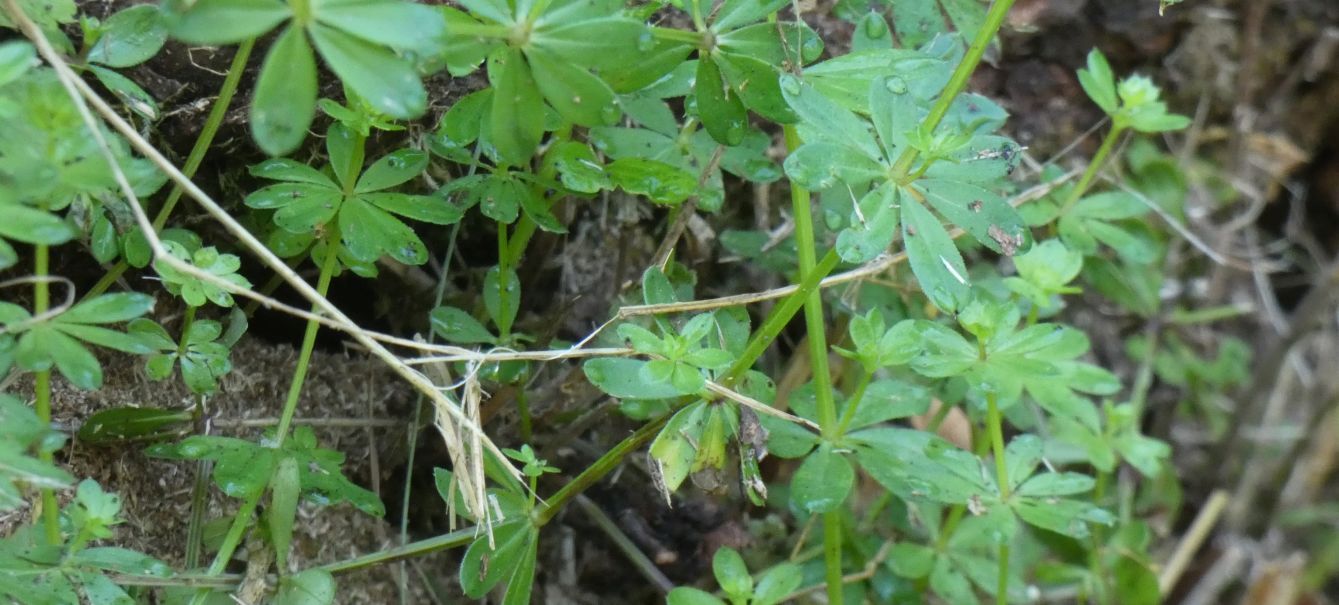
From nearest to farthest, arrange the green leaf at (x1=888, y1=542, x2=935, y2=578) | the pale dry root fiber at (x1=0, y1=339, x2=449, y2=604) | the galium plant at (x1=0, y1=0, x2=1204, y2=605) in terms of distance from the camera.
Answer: the galium plant at (x1=0, y1=0, x2=1204, y2=605) → the pale dry root fiber at (x1=0, y1=339, x2=449, y2=604) → the green leaf at (x1=888, y1=542, x2=935, y2=578)

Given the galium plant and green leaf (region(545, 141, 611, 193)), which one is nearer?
the galium plant

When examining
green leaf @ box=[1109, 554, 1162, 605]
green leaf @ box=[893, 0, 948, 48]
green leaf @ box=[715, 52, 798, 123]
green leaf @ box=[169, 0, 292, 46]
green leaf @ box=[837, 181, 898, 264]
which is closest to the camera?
green leaf @ box=[169, 0, 292, 46]

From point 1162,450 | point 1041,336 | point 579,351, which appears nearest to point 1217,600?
point 1162,450

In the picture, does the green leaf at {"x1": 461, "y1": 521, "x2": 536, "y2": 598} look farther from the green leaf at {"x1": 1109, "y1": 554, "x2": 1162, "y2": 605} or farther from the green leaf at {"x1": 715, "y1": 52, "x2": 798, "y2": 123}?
the green leaf at {"x1": 1109, "y1": 554, "x2": 1162, "y2": 605}

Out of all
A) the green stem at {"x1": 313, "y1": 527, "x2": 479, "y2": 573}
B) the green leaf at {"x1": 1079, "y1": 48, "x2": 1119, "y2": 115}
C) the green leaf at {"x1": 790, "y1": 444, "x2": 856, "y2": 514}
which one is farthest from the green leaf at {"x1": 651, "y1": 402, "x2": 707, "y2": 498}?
the green leaf at {"x1": 1079, "y1": 48, "x2": 1119, "y2": 115}

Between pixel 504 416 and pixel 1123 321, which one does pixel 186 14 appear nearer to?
pixel 504 416

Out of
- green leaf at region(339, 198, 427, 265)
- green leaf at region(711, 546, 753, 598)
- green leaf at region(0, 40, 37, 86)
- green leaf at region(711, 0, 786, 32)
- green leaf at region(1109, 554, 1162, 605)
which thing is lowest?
green leaf at region(1109, 554, 1162, 605)

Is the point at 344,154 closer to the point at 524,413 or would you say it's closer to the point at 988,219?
the point at 524,413
